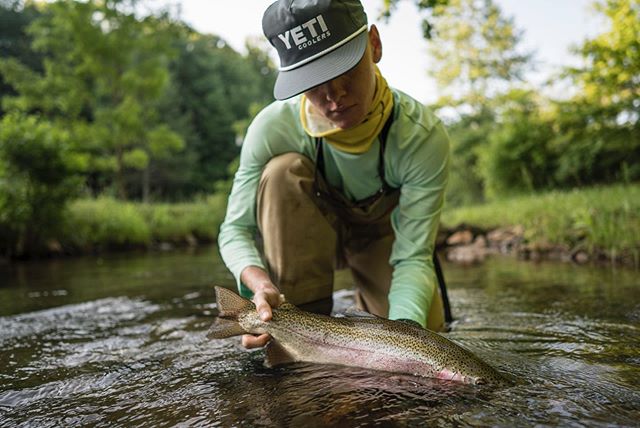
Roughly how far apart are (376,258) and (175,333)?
1.43 meters

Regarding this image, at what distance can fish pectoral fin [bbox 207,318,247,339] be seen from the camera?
7.36 ft

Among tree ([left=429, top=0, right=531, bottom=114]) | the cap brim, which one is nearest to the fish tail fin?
the cap brim

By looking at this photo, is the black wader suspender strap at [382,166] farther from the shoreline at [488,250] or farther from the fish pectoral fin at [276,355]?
the shoreline at [488,250]

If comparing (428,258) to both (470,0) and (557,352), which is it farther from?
(470,0)

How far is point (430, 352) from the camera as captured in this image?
2.08 m

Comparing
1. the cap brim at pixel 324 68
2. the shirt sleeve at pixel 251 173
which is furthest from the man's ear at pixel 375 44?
the shirt sleeve at pixel 251 173

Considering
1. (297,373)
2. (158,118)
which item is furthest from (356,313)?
(158,118)

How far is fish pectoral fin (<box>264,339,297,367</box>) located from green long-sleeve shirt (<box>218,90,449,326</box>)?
0.39 metres

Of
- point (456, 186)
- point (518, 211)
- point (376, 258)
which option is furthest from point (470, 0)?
point (376, 258)

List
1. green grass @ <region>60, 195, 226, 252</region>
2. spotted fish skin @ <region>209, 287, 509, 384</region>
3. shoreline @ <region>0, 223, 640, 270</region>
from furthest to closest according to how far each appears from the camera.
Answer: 1. green grass @ <region>60, 195, 226, 252</region>
2. shoreline @ <region>0, 223, 640, 270</region>
3. spotted fish skin @ <region>209, 287, 509, 384</region>

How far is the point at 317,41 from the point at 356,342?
1.27 meters

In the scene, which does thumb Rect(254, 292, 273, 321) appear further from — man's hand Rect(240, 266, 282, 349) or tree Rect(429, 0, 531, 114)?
tree Rect(429, 0, 531, 114)

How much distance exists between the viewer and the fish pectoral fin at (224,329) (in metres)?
2.24

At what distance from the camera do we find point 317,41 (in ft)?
7.20
